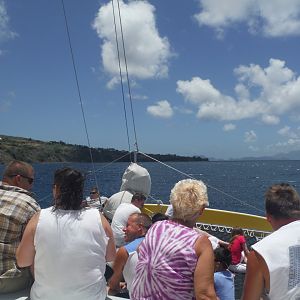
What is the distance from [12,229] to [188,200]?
4.87ft

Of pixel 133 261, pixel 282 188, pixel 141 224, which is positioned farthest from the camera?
pixel 141 224

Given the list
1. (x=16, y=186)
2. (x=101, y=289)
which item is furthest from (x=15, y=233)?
(x=101, y=289)

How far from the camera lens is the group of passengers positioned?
2492 mm

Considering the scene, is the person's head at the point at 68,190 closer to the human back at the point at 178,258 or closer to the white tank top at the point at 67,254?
the white tank top at the point at 67,254

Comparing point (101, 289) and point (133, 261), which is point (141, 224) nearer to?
point (133, 261)

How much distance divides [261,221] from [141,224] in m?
7.13

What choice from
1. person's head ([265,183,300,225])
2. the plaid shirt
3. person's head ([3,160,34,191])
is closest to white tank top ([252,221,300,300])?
person's head ([265,183,300,225])

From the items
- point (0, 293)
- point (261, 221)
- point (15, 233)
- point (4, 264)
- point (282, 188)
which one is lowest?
point (261, 221)

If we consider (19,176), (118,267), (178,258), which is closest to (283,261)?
(178,258)

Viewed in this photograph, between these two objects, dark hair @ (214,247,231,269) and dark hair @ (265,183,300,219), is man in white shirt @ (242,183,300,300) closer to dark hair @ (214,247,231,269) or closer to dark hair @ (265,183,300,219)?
dark hair @ (265,183,300,219)

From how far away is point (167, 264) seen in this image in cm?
264

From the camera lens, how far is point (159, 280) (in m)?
2.66

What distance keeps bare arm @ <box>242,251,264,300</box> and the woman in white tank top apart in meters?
1.14

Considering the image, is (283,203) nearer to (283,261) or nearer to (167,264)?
(283,261)
